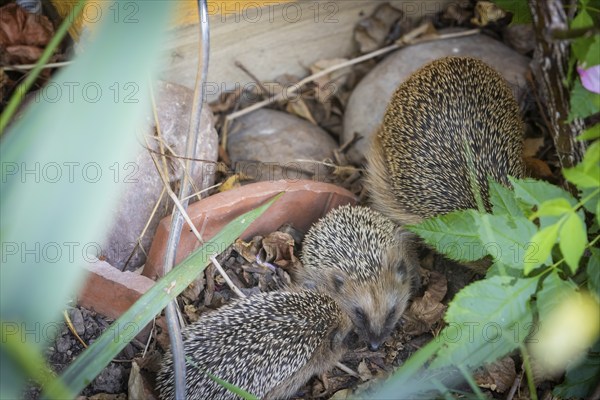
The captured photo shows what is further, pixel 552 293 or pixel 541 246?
pixel 552 293

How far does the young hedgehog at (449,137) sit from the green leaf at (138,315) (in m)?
1.67

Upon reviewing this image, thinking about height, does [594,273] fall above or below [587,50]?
below

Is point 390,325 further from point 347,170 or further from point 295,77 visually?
point 295,77

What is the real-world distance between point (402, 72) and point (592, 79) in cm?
266

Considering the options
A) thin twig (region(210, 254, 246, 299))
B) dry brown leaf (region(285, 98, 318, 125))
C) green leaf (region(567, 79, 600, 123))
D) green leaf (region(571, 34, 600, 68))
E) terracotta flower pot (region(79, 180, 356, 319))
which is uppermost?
green leaf (region(571, 34, 600, 68))

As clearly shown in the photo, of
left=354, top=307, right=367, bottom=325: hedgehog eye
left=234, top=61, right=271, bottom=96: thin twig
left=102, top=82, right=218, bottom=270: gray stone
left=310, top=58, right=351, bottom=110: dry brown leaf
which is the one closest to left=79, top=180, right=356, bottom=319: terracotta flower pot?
left=102, top=82, right=218, bottom=270: gray stone

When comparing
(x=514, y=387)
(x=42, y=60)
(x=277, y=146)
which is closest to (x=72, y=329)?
(x=42, y=60)

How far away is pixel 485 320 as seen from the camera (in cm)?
285

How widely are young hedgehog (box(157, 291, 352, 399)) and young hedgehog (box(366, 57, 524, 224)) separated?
105cm

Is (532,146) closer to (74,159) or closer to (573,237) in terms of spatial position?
(573,237)

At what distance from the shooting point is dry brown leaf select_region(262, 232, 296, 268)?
14.8ft

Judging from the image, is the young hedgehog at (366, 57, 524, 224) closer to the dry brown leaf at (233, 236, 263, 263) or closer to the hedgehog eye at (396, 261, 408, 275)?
the hedgehog eye at (396, 261, 408, 275)

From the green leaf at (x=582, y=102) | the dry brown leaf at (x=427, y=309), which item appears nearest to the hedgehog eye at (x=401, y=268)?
the dry brown leaf at (x=427, y=309)

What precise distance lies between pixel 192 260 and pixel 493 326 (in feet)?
4.62
